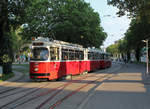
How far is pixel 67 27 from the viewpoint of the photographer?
36.7 metres

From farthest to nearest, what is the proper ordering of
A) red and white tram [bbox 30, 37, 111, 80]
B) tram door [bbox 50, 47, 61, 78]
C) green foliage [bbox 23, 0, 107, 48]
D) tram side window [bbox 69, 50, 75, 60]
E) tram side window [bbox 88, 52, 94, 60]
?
green foliage [bbox 23, 0, 107, 48]
tram side window [bbox 88, 52, 94, 60]
tram side window [bbox 69, 50, 75, 60]
tram door [bbox 50, 47, 61, 78]
red and white tram [bbox 30, 37, 111, 80]

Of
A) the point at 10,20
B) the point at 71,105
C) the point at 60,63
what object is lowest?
the point at 71,105

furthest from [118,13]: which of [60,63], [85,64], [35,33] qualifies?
[35,33]

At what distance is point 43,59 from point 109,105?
8.04 meters

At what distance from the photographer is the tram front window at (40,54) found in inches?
610

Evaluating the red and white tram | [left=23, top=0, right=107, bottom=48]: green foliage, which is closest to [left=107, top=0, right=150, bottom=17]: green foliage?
the red and white tram

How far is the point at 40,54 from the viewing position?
51.2ft

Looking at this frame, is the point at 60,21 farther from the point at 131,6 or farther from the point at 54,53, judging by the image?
the point at 54,53

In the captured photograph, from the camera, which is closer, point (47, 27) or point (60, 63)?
point (60, 63)

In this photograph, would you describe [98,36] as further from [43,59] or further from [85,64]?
[43,59]

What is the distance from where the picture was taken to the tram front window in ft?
50.8

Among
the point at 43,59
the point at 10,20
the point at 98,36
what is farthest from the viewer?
the point at 98,36

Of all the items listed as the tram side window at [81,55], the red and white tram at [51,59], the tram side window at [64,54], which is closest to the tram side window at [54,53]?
the red and white tram at [51,59]

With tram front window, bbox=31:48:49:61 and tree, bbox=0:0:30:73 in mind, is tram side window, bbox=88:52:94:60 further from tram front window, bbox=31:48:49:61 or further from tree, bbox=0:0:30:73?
tram front window, bbox=31:48:49:61
